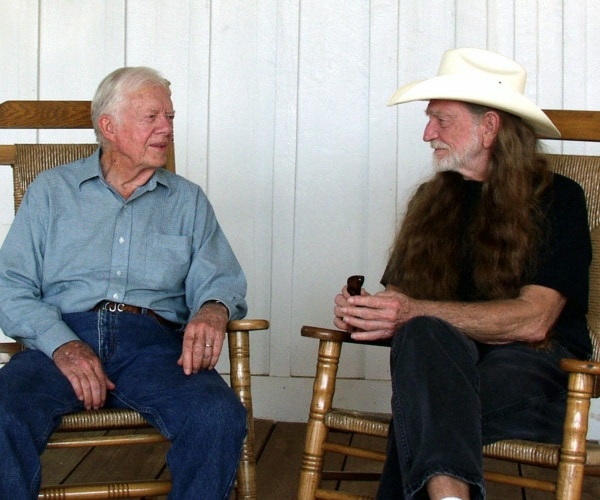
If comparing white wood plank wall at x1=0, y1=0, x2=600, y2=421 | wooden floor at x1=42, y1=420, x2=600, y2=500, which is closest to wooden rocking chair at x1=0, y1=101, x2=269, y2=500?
wooden floor at x1=42, y1=420, x2=600, y2=500

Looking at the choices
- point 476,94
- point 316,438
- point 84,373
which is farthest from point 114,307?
point 476,94

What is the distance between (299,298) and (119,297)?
49.4 inches

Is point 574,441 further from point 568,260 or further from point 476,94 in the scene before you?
point 476,94

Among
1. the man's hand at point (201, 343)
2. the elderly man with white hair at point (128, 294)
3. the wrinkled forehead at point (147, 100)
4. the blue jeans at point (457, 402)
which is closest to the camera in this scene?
the blue jeans at point (457, 402)

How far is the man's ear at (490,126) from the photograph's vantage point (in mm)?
2574

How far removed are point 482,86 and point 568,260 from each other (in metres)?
0.47

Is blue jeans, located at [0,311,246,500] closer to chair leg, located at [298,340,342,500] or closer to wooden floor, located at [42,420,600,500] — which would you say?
chair leg, located at [298,340,342,500]

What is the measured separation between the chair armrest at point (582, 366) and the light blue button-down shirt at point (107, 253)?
826 millimetres

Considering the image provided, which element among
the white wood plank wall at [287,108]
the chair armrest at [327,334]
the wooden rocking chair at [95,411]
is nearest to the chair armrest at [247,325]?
the wooden rocking chair at [95,411]

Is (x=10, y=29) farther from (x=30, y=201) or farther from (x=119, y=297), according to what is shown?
(x=119, y=297)

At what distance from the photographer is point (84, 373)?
231 cm

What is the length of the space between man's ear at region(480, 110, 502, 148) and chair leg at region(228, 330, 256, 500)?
2.51 feet

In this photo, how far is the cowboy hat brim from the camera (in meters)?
2.49

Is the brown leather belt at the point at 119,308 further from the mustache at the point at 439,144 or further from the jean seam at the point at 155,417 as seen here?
the mustache at the point at 439,144
